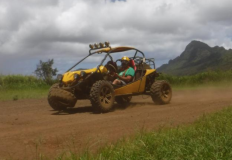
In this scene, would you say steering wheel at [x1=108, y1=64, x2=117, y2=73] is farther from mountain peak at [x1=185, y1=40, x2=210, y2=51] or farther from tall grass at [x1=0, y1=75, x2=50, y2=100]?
mountain peak at [x1=185, y1=40, x2=210, y2=51]

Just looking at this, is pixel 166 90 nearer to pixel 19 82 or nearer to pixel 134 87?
pixel 134 87

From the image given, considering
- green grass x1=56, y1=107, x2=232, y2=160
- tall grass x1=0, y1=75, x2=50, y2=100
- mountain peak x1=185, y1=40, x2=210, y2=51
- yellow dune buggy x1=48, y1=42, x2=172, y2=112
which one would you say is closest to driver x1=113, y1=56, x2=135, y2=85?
yellow dune buggy x1=48, y1=42, x2=172, y2=112

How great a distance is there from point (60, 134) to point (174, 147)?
2.11 metres

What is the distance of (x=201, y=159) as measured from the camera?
3.80 m

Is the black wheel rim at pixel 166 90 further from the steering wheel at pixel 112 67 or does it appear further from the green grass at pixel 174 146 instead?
the green grass at pixel 174 146

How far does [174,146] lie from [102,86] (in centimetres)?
459

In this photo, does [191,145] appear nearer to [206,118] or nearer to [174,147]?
→ [174,147]

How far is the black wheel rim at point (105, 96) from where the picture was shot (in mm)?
8789

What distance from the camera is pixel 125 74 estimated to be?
1034 cm

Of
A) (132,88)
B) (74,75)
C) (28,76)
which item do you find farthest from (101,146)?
(28,76)

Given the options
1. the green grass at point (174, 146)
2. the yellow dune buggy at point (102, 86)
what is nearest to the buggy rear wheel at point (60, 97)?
the yellow dune buggy at point (102, 86)

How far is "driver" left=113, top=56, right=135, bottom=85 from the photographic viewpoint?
991 cm

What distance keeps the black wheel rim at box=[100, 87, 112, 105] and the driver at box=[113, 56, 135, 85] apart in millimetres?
873

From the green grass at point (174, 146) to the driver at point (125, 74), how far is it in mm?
4723
